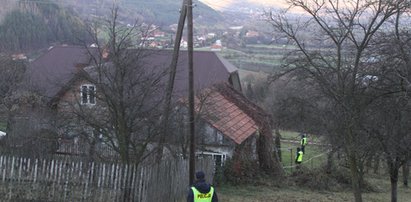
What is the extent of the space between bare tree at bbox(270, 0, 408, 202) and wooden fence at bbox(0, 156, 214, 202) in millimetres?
4794

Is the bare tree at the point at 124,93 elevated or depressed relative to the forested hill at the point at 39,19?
depressed

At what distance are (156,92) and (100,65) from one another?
1.84m

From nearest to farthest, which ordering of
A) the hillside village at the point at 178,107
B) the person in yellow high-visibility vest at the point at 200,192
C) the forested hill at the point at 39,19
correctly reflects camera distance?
1. the person in yellow high-visibility vest at the point at 200,192
2. the hillside village at the point at 178,107
3. the forested hill at the point at 39,19

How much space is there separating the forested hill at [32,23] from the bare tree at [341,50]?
52.8 m

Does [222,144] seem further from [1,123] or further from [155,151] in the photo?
[1,123]

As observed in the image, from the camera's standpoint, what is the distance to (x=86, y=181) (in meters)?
13.9

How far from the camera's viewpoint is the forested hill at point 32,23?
69.1 meters

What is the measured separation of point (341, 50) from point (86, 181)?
8.00 meters

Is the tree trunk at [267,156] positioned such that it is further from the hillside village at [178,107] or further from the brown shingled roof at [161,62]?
the hillside village at [178,107]

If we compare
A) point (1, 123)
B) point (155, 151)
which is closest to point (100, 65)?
point (155, 151)

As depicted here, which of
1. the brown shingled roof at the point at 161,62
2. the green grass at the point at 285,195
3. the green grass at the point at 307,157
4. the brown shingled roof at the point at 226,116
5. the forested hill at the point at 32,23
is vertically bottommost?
the green grass at the point at 285,195

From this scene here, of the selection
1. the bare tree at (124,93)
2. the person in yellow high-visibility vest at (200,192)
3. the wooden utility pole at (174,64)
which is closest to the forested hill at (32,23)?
the bare tree at (124,93)

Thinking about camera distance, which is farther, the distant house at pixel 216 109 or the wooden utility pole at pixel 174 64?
the distant house at pixel 216 109

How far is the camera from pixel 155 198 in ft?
43.3
